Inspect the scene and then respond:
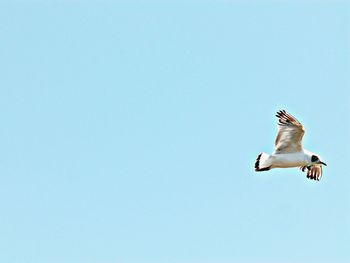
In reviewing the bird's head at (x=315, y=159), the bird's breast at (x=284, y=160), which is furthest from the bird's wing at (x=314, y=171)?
the bird's breast at (x=284, y=160)

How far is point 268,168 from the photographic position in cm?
4016

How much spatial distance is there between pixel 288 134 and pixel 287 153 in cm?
83

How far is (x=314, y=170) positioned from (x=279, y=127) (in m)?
3.32

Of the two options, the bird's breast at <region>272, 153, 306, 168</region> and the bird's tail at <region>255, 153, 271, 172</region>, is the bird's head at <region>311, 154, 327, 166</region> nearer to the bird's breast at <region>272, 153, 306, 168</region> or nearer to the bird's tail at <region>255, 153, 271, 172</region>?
the bird's breast at <region>272, 153, 306, 168</region>

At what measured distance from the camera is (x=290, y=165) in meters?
40.1

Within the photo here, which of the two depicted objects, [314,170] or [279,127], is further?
[314,170]

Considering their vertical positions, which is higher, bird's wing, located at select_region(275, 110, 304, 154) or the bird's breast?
bird's wing, located at select_region(275, 110, 304, 154)

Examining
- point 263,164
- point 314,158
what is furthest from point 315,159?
point 263,164

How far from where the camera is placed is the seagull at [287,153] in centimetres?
3928

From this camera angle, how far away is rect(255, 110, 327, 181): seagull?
39.3 m

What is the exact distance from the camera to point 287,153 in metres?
40.1

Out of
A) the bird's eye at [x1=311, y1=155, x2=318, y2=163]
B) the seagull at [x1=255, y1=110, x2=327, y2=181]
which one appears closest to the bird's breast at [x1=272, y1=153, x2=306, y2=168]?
the seagull at [x1=255, y1=110, x2=327, y2=181]

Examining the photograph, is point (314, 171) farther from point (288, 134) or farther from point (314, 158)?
point (288, 134)

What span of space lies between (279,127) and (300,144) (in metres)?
1.02
